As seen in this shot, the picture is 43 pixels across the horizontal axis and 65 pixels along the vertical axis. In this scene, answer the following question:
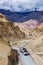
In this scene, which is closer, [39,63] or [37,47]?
[39,63]

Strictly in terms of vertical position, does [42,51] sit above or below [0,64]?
above

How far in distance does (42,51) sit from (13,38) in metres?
63.1

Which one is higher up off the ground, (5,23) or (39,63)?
(5,23)

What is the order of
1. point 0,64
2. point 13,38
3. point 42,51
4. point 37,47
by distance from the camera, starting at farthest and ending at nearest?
point 13,38
point 37,47
point 42,51
point 0,64

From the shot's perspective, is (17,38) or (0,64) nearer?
(0,64)

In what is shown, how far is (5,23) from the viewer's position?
156875 mm

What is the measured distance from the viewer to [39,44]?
96.9m

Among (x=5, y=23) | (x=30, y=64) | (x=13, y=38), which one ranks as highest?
(x=5, y=23)

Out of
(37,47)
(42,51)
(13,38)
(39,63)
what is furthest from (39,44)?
(13,38)

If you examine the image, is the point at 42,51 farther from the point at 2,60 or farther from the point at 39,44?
the point at 2,60

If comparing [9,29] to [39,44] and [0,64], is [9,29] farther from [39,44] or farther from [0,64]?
[0,64]

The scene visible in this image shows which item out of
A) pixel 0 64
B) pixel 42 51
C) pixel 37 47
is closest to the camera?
pixel 0 64

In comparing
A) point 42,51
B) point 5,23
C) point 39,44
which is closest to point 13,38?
point 5,23

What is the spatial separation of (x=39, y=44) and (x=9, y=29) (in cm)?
6010
